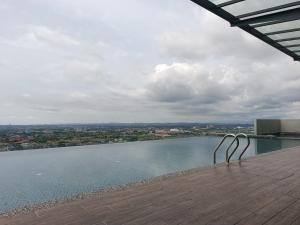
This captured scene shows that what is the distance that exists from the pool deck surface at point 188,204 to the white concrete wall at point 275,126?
575 inches

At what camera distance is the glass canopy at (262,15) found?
12.9ft

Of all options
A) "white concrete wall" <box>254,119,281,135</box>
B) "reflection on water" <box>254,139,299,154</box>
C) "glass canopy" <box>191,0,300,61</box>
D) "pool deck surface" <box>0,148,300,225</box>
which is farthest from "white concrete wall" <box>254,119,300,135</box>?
"pool deck surface" <box>0,148,300,225</box>

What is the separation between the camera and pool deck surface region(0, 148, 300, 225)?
252 centimetres

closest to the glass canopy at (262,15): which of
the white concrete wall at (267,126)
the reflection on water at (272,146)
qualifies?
the reflection on water at (272,146)

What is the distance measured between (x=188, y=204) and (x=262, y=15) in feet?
10.7

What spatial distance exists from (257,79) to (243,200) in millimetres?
16536

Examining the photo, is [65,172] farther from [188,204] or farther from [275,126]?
[275,126]

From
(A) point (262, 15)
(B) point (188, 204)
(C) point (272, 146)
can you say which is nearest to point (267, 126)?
(C) point (272, 146)

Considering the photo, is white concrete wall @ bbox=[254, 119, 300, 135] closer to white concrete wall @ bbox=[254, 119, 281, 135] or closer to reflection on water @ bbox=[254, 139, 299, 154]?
white concrete wall @ bbox=[254, 119, 281, 135]

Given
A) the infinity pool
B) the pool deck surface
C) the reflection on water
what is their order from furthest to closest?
the reflection on water, the infinity pool, the pool deck surface

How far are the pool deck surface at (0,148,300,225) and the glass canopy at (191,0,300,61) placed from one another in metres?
2.59

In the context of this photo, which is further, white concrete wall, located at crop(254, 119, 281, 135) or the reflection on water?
white concrete wall, located at crop(254, 119, 281, 135)

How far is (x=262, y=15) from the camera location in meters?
4.35

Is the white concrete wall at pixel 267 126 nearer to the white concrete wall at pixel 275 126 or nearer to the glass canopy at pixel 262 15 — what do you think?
the white concrete wall at pixel 275 126
